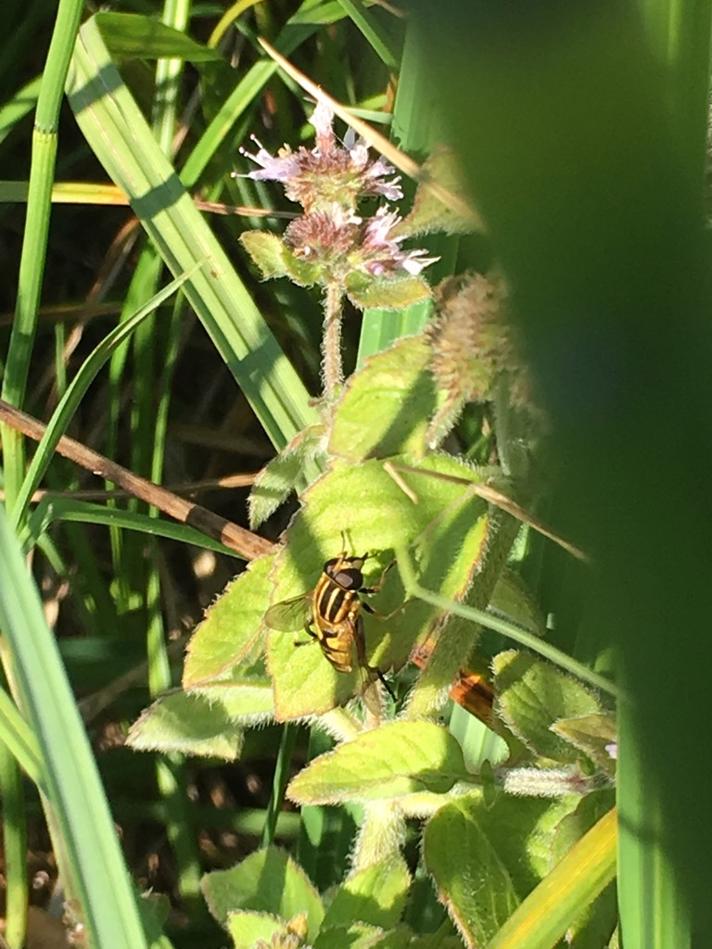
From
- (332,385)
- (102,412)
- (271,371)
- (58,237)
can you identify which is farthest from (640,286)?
(58,237)

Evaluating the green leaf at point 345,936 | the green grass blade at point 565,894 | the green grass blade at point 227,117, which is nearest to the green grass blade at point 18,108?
the green grass blade at point 227,117

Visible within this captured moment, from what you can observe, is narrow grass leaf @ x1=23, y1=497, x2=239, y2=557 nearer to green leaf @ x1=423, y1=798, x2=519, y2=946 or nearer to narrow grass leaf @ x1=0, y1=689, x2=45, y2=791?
narrow grass leaf @ x1=0, y1=689, x2=45, y2=791

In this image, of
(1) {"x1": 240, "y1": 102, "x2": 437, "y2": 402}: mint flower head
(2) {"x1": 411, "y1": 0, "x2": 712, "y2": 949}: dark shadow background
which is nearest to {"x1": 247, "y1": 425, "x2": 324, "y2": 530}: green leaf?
(1) {"x1": 240, "y1": 102, "x2": 437, "y2": 402}: mint flower head

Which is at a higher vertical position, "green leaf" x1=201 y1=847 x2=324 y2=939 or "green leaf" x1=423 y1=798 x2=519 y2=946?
"green leaf" x1=423 y1=798 x2=519 y2=946

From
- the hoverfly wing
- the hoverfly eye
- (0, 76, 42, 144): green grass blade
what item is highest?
(0, 76, 42, 144): green grass blade

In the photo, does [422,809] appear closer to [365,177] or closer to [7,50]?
[365,177]

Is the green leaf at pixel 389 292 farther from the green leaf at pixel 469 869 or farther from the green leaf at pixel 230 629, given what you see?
the green leaf at pixel 469 869
